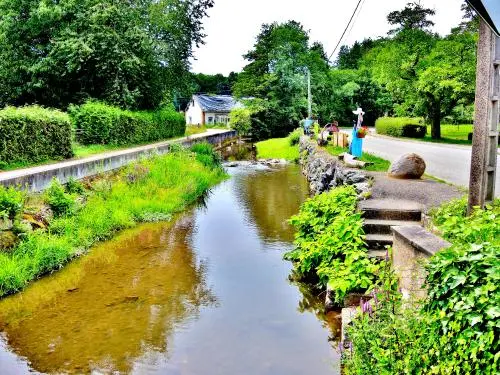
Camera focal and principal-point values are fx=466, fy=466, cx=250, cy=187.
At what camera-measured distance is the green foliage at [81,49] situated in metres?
22.8

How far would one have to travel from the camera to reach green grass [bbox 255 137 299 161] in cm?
3116

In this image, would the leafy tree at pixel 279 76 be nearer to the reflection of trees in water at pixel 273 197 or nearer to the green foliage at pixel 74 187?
the reflection of trees in water at pixel 273 197

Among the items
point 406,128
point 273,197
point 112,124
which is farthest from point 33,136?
point 406,128

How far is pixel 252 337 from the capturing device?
638 centimetres

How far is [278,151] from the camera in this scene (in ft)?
111

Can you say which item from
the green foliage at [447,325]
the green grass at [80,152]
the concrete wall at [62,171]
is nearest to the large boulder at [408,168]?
the green foliage at [447,325]

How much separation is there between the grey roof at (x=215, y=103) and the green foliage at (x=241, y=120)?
16.9 metres

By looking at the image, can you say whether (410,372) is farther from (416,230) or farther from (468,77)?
(468,77)

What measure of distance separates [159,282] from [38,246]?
8.24 feet

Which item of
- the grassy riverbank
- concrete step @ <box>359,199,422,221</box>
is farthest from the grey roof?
concrete step @ <box>359,199,422,221</box>

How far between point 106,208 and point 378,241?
7511 millimetres

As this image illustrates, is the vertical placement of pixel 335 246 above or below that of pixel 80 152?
below

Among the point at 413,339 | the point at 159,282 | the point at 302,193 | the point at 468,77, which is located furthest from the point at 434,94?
the point at 413,339

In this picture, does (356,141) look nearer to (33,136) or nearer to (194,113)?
(33,136)
